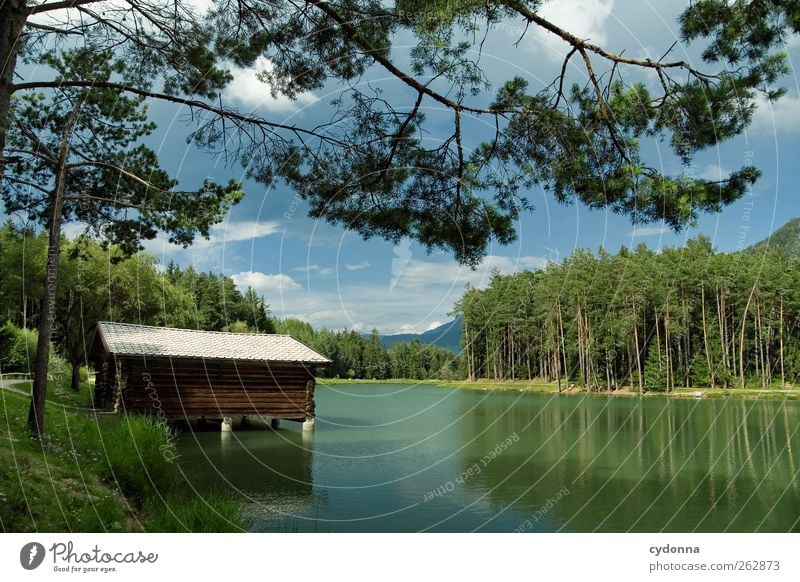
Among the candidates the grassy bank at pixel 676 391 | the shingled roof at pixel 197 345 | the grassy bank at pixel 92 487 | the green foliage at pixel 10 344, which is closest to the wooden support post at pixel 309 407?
the shingled roof at pixel 197 345

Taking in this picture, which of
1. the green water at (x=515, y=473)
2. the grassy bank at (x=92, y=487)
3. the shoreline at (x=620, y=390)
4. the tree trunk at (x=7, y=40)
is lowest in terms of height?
the green water at (x=515, y=473)

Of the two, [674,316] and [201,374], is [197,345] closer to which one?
[201,374]

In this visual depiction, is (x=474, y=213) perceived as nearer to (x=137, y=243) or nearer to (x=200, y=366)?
(x=137, y=243)

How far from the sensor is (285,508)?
26.1 feet

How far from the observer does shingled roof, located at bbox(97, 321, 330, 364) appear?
13391 mm

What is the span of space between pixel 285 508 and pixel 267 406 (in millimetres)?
8563

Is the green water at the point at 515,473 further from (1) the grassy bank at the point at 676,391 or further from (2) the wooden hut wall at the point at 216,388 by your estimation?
(1) the grassy bank at the point at 676,391

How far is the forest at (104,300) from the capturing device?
8.54 m

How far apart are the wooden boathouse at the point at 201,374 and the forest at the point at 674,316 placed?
Result: 38.4 ft

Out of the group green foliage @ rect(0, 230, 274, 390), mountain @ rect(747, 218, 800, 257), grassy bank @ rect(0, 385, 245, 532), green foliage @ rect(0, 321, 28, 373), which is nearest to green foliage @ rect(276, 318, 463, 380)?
green foliage @ rect(0, 230, 274, 390)

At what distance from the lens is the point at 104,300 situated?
14.8 meters

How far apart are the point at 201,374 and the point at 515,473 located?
8438 millimetres

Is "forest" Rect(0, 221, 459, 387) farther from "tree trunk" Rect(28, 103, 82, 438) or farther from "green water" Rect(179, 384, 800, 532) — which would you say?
"green water" Rect(179, 384, 800, 532)
